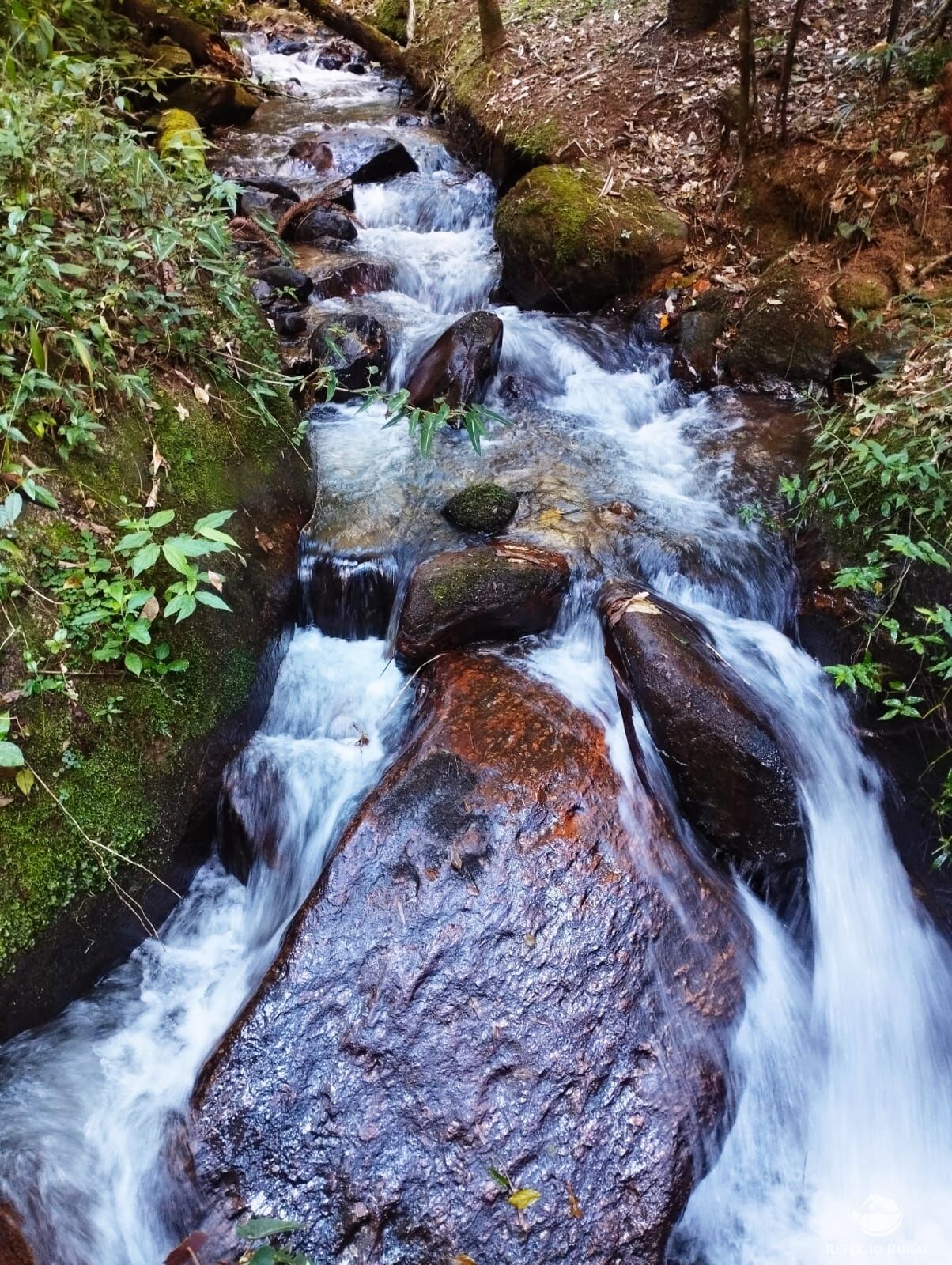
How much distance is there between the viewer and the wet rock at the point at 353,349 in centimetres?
636

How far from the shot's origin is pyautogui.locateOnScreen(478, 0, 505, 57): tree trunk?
402 inches

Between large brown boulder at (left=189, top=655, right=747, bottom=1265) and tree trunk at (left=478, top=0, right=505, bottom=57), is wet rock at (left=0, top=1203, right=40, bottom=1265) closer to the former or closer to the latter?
large brown boulder at (left=189, top=655, right=747, bottom=1265)

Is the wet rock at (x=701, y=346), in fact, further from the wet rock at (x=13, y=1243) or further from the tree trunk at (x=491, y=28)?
the wet rock at (x=13, y=1243)

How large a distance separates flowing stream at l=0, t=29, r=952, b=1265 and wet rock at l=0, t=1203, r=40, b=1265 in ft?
0.15

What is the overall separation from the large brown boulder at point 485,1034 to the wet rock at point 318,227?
741 cm

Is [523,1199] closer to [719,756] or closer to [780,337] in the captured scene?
[719,756]

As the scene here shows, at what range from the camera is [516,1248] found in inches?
98.2

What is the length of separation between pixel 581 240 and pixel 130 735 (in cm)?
653

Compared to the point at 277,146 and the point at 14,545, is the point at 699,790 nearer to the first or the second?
the point at 14,545

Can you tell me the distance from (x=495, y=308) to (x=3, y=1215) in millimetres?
7995

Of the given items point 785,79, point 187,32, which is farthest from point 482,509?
point 187,32

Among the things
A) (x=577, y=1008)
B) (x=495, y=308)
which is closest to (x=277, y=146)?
(x=495, y=308)

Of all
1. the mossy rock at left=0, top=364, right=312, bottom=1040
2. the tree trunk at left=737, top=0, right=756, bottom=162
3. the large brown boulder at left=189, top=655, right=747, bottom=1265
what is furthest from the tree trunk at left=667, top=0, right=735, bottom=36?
the large brown boulder at left=189, top=655, right=747, bottom=1265

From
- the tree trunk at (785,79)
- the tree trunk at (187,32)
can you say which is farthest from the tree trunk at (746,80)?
the tree trunk at (187,32)
